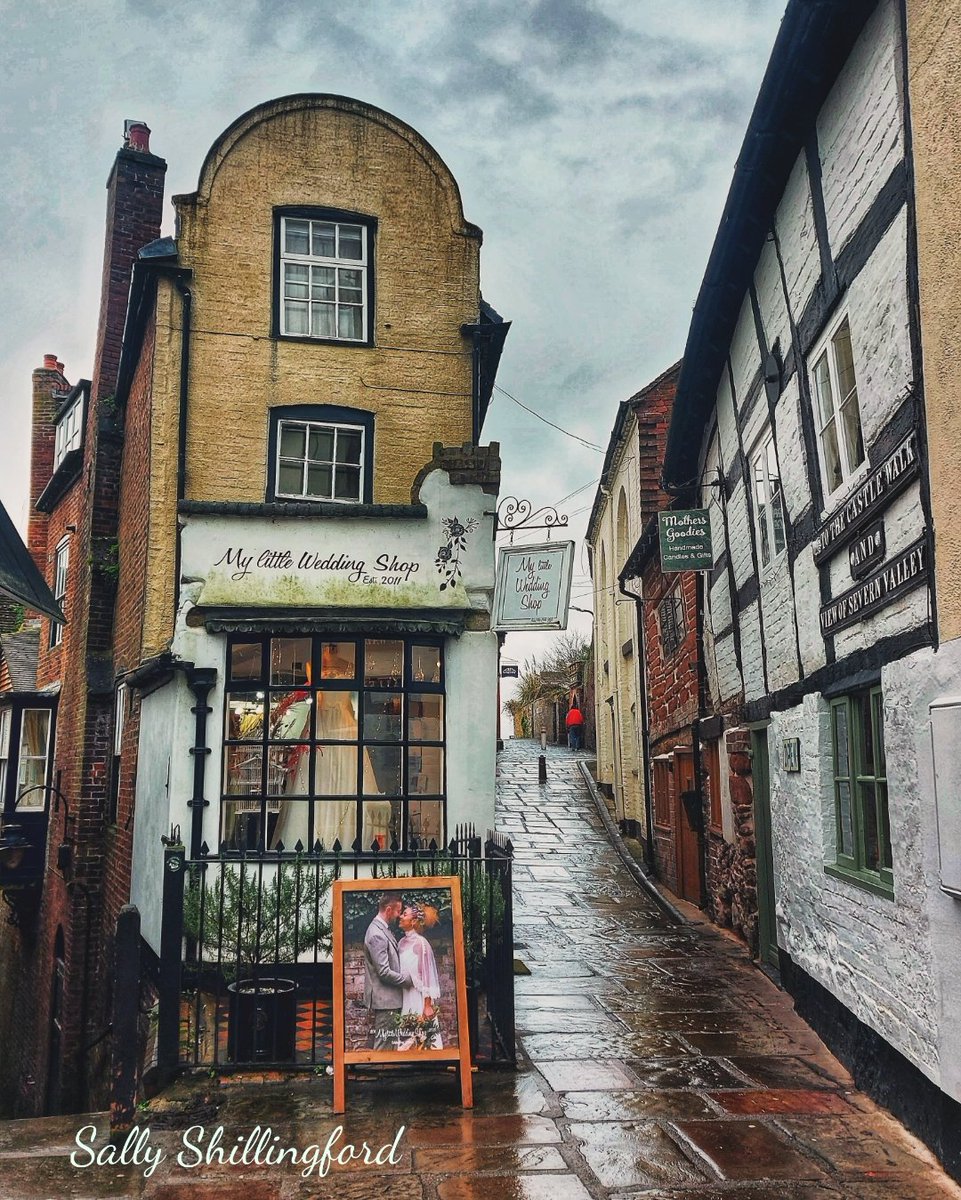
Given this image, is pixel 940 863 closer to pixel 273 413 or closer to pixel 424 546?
pixel 424 546

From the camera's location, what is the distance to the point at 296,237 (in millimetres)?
11070

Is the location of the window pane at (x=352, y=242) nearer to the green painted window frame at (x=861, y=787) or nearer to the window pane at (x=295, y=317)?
the window pane at (x=295, y=317)

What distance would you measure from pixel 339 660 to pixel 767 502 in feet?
→ 13.7

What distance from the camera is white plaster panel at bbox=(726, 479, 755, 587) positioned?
32.7ft

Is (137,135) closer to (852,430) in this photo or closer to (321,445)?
(321,445)

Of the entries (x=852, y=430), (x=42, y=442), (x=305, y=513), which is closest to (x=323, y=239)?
(x=305, y=513)

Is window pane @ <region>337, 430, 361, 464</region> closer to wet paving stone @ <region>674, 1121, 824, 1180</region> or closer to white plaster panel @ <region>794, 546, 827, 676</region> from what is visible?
white plaster panel @ <region>794, 546, 827, 676</region>

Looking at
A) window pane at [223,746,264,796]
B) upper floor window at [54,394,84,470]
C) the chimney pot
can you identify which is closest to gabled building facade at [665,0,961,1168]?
window pane at [223,746,264,796]

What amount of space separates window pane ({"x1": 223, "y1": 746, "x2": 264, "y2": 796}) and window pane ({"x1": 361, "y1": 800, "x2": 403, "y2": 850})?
1.02m

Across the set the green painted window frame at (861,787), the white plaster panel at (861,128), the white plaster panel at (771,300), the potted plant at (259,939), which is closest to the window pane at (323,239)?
Answer: the white plaster panel at (771,300)

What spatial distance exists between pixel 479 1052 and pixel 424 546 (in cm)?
471

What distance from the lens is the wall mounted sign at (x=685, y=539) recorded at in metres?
11.2

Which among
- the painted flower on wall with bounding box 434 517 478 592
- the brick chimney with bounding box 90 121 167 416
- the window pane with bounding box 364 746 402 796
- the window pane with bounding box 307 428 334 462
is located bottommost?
the window pane with bounding box 364 746 402 796

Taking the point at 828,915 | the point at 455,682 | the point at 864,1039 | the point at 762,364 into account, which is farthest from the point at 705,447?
the point at 864,1039
